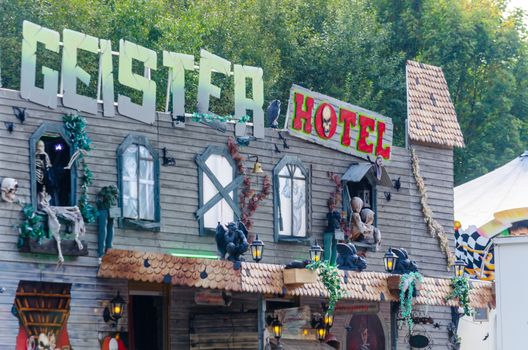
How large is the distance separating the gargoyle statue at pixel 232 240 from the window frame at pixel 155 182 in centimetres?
141

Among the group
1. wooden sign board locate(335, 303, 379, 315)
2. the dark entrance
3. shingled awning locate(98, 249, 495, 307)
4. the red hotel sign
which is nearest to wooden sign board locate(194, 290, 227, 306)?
the dark entrance

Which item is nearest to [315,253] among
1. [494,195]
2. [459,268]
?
[459,268]

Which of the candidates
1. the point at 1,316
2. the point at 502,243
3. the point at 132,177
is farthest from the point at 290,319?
the point at 502,243

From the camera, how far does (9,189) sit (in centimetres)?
2914

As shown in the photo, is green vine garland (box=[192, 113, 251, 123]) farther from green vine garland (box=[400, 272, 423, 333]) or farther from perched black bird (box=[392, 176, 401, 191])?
perched black bird (box=[392, 176, 401, 191])

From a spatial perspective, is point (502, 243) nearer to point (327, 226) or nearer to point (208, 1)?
point (327, 226)

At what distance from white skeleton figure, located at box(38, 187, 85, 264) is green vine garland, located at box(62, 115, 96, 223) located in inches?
10.0

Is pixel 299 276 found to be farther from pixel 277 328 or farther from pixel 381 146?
pixel 381 146

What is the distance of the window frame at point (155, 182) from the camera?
3150 cm

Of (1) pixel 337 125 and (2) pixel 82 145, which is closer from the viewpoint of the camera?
(2) pixel 82 145

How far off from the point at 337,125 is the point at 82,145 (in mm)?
8049

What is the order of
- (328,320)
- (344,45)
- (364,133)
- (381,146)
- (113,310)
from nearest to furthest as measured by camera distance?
(113,310) < (328,320) < (364,133) < (381,146) < (344,45)

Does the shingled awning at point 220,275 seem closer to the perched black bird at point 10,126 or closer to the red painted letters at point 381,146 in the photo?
the perched black bird at point 10,126

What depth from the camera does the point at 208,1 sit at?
55.0m
